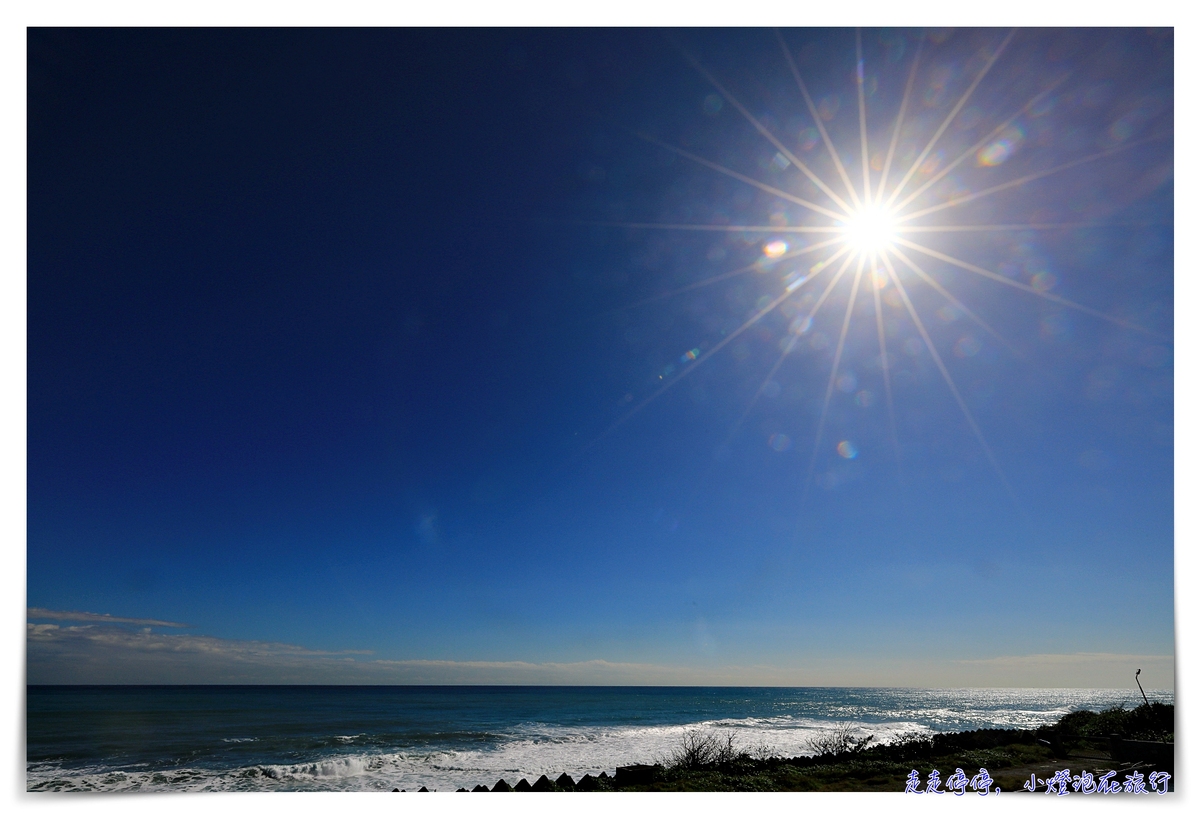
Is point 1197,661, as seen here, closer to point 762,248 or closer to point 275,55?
point 762,248

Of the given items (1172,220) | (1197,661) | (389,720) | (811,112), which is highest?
(811,112)

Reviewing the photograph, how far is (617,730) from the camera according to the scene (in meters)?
16.2

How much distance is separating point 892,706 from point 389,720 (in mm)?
18321

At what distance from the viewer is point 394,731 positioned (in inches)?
587

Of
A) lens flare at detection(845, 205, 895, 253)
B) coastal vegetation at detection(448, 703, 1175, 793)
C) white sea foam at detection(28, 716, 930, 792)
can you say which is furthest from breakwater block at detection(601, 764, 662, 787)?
lens flare at detection(845, 205, 895, 253)

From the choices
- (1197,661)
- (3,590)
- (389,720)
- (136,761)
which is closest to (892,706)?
(389,720)
